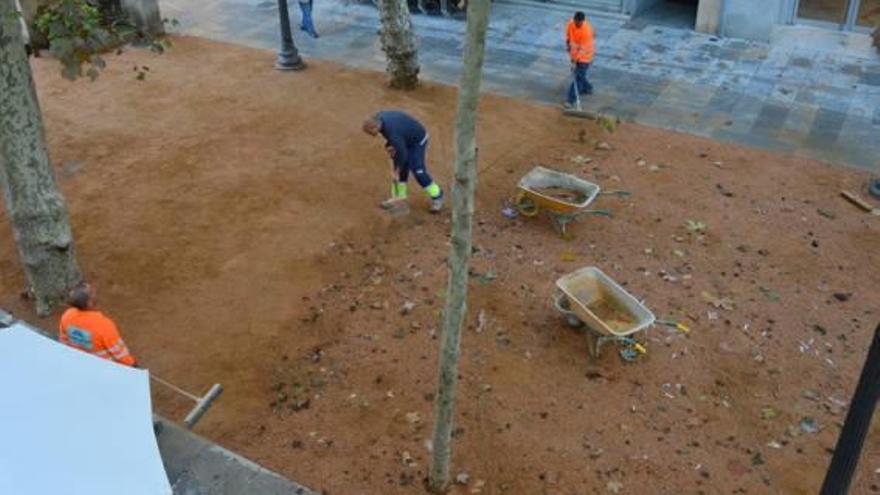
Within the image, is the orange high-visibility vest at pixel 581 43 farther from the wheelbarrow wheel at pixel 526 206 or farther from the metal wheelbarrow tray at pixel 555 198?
the wheelbarrow wheel at pixel 526 206

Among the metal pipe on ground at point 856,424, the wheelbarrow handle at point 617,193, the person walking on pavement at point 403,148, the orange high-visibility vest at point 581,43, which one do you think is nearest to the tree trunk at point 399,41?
the orange high-visibility vest at point 581,43

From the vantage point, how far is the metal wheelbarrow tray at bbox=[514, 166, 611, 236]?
965cm

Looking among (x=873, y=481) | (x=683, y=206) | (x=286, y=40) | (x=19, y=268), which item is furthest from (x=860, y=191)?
(x=19, y=268)

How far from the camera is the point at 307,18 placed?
16.8 meters

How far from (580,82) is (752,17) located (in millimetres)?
4763

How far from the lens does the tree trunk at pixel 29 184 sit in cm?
762

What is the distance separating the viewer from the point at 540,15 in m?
18.0

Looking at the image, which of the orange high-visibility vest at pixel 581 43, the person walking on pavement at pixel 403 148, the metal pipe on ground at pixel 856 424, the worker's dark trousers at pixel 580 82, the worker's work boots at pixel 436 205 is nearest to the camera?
the metal pipe on ground at pixel 856 424

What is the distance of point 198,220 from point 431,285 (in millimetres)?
3421

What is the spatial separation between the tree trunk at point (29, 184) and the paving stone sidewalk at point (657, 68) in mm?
7940

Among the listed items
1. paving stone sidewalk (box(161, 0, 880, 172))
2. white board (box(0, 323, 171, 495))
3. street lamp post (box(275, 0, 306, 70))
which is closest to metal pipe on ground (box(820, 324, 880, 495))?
white board (box(0, 323, 171, 495))

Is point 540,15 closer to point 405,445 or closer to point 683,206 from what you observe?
point 683,206

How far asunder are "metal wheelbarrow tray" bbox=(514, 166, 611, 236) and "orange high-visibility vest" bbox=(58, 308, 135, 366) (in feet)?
16.9

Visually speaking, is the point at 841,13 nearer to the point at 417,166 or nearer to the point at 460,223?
the point at 417,166
